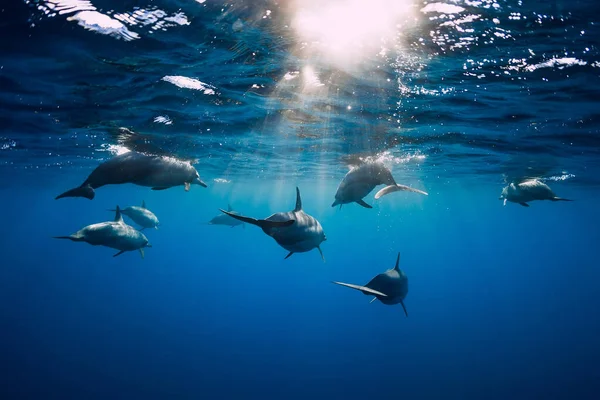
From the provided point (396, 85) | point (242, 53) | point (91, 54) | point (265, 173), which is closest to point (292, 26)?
point (242, 53)

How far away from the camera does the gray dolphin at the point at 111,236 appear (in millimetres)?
6309

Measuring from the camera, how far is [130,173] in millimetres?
5312

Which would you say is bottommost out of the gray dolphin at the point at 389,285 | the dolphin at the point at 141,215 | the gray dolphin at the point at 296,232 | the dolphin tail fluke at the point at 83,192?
the gray dolphin at the point at 389,285

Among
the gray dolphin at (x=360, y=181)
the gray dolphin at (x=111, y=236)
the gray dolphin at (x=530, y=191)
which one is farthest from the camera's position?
the gray dolphin at (x=530, y=191)

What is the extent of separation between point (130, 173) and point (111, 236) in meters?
2.24

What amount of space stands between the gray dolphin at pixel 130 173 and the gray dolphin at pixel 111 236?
1.14 meters

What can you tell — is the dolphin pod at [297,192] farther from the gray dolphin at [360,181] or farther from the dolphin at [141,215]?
the dolphin at [141,215]

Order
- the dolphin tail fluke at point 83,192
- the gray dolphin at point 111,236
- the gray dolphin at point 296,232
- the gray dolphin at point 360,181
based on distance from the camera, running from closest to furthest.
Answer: the gray dolphin at point 296,232, the dolphin tail fluke at point 83,192, the gray dolphin at point 360,181, the gray dolphin at point 111,236

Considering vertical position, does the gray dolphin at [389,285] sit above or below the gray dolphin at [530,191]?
below

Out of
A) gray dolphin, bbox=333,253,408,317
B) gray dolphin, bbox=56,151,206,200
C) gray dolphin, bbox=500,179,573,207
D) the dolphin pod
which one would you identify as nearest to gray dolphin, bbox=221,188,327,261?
the dolphin pod

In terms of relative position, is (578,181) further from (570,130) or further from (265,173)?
(265,173)

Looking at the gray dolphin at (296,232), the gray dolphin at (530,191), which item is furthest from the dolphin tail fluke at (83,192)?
the gray dolphin at (530,191)

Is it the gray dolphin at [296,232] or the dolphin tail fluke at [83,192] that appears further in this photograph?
the dolphin tail fluke at [83,192]

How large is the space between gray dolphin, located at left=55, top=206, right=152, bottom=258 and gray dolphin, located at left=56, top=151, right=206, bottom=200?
1141mm
